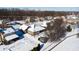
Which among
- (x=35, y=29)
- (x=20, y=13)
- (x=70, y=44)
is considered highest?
(x=20, y=13)

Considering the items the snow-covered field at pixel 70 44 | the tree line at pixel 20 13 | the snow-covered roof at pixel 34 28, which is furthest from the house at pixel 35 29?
the snow-covered field at pixel 70 44

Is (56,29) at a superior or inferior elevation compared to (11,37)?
superior

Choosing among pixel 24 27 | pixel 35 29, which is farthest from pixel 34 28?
pixel 24 27

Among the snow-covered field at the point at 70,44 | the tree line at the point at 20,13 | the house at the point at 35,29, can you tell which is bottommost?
the snow-covered field at the point at 70,44

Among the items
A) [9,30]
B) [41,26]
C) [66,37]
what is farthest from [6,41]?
[66,37]

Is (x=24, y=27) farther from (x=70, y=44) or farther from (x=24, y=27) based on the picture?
(x=70, y=44)

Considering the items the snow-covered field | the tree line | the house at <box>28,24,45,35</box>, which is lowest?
the snow-covered field

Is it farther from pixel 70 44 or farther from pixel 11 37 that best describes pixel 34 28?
pixel 70 44

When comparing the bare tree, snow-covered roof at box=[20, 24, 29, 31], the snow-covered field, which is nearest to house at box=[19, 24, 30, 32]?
snow-covered roof at box=[20, 24, 29, 31]

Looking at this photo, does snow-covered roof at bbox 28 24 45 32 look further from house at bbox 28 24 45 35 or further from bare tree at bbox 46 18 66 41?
bare tree at bbox 46 18 66 41

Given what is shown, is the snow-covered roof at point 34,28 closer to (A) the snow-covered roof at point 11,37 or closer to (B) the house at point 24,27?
(B) the house at point 24,27

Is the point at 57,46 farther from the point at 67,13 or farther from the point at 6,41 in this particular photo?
the point at 6,41
